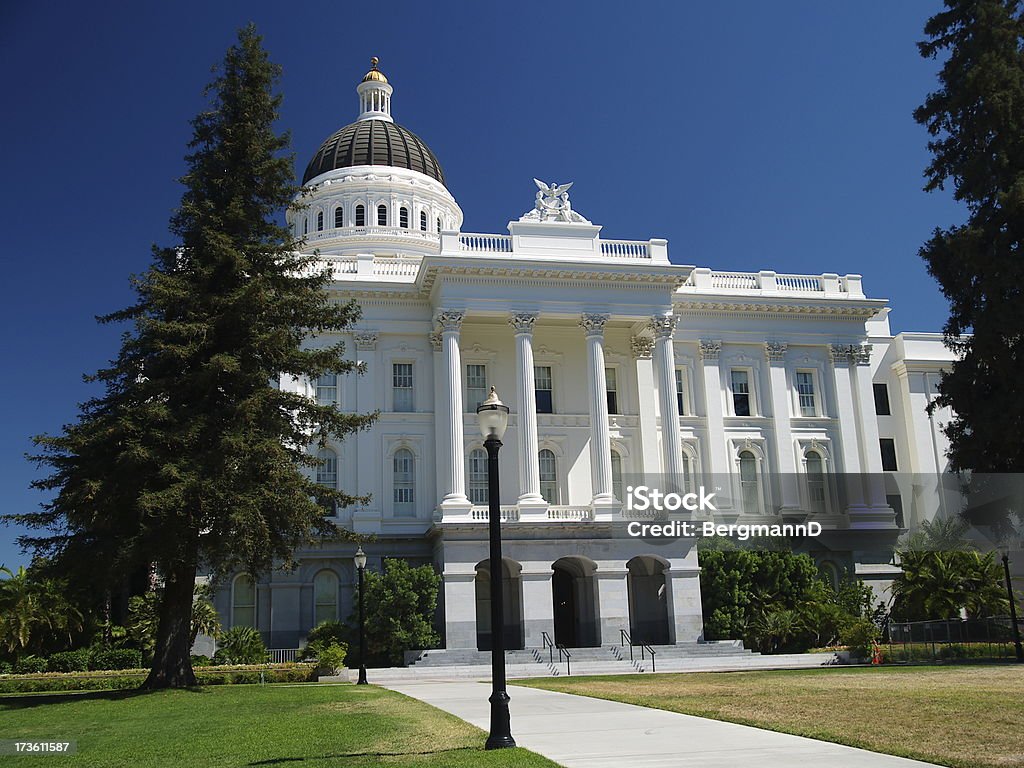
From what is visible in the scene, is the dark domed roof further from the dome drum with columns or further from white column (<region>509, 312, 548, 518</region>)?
white column (<region>509, 312, 548, 518</region>)

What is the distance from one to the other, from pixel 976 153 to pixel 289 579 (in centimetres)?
3093

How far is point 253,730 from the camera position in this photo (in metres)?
16.5

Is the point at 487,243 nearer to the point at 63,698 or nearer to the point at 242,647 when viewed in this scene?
the point at 242,647

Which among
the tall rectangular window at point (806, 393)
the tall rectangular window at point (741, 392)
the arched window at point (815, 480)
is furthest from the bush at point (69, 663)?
the tall rectangular window at point (806, 393)

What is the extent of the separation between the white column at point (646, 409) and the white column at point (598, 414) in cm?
198

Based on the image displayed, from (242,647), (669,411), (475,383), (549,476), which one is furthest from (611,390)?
(242,647)

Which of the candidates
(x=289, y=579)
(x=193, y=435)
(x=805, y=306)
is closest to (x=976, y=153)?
Result: (x=805, y=306)

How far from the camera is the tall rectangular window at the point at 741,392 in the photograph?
50.3 meters

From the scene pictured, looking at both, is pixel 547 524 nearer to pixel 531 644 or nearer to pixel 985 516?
pixel 531 644

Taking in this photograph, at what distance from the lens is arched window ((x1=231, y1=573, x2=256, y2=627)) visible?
140 feet

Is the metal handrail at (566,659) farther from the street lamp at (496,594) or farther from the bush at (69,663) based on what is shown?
the street lamp at (496,594)

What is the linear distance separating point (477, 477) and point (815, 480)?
17.2m

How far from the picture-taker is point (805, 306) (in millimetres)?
50531

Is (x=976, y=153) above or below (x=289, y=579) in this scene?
above
